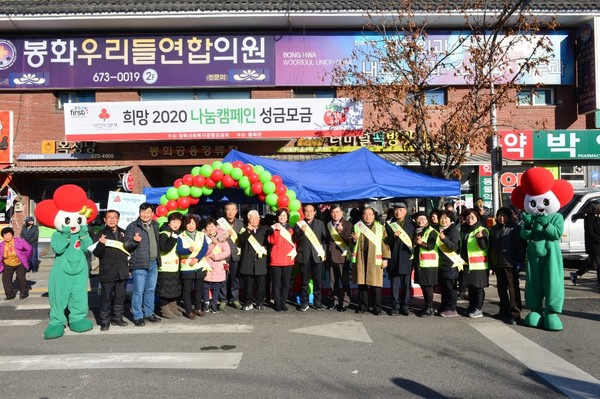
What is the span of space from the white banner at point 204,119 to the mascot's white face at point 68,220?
8667 mm

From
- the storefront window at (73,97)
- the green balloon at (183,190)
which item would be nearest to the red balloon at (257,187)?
Answer: the green balloon at (183,190)

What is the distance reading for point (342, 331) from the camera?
737cm

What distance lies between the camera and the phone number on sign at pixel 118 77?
1683 cm

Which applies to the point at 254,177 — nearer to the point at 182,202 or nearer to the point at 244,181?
the point at 244,181

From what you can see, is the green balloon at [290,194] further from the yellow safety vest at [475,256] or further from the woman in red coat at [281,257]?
the yellow safety vest at [475,256]

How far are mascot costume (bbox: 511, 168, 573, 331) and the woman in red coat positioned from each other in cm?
353

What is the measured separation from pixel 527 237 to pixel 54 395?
615 cm

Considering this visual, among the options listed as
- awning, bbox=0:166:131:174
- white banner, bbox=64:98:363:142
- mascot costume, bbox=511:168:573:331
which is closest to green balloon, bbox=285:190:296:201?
mascot costume, bbox=511:168:573:331

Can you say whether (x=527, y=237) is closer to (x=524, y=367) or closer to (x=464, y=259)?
(x=464, y=259)

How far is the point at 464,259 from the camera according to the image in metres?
8.38

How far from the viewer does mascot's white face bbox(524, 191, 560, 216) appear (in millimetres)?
7406

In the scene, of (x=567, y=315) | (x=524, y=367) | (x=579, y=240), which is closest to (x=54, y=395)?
(x=524, y=367)

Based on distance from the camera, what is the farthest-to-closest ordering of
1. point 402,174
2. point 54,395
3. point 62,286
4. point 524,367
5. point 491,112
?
point 491,112 → point 402,174 → point 62,286 → point 524,367 → point 54,395

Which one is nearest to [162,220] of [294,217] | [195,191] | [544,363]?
[195,191]
